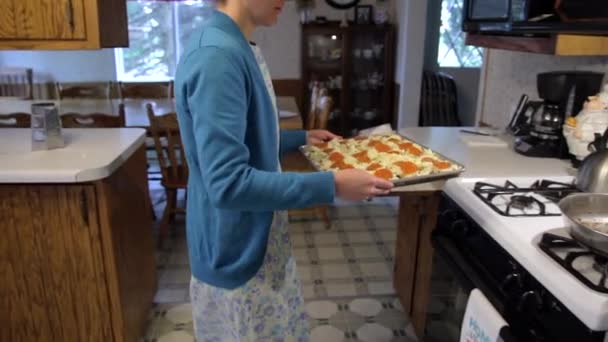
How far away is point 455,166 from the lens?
1.48 m

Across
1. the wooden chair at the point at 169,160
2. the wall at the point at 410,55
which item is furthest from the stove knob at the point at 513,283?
the wall at the point at 410,55

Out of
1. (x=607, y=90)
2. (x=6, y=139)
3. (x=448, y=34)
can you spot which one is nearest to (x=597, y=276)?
(x=607, y=90)

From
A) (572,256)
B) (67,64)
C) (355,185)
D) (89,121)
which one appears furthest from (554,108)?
(67,64)

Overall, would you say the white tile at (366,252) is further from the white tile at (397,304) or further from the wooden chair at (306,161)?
the white tile at (397,304)

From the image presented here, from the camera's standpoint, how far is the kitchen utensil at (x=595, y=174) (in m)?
1.23

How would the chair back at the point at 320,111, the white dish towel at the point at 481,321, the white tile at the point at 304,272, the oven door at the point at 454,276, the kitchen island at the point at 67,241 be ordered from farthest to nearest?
the chair back at the point at 320,111
the white tile at the point at 304,272
the kitchen island at the point at 67,241
the oven door at the point at 454,276
the white dish towel at the point at 481,321

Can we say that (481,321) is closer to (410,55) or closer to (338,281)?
(338,281)

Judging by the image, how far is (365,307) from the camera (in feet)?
7.55

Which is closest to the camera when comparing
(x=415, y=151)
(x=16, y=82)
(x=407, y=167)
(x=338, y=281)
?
(x=407, y=167)

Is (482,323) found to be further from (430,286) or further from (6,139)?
(6,139)

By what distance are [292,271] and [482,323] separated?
0.47 metres

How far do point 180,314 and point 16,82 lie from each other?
12.2 feet

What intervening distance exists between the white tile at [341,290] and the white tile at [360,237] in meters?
0.54

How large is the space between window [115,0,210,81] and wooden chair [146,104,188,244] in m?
2.24
